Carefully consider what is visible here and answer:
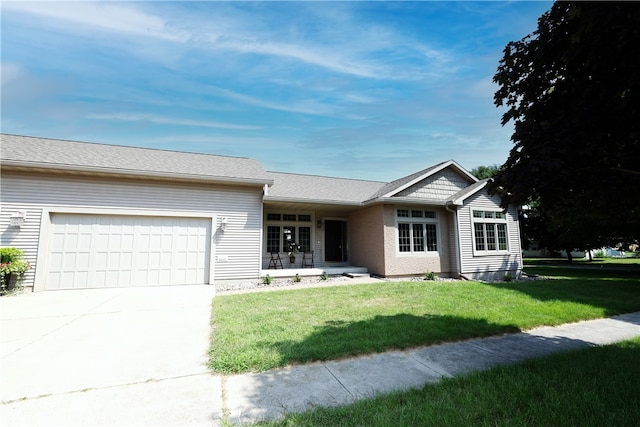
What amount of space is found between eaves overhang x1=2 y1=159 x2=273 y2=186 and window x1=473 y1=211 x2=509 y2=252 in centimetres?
1002

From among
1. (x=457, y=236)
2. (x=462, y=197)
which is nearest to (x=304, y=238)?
(x=457, y=236)

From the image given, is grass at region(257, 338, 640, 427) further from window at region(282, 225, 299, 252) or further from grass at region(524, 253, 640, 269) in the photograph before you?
grass at region(524, 253, 640, 269)

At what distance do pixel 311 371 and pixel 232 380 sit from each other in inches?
35.5

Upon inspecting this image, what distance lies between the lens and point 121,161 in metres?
9.93

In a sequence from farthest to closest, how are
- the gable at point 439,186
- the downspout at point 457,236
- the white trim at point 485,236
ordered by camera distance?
the white trim at point 485,236
the gable at point 439,186
the downspout at point 457,236

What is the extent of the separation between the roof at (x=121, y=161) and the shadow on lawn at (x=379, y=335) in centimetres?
695

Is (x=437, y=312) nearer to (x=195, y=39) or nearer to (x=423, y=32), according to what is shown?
(x=423, y=32)

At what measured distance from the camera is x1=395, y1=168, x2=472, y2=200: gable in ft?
41.2

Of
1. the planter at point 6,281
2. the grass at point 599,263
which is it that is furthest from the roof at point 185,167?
the grass at point 599,263

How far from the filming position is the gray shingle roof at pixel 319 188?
12219 millimetres

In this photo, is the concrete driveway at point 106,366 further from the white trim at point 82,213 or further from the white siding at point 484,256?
the white siding at point 484,256

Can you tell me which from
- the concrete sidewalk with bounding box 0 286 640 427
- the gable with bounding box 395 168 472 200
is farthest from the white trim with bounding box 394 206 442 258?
the concrete sidewalk with bounding box 0 286 640 427

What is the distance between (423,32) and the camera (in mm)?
7348

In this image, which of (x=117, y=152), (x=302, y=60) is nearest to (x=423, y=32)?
(x=302, y=60)
